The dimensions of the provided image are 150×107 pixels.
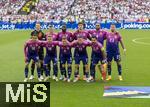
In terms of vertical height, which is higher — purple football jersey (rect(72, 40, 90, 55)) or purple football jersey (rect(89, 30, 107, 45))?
purple football jersey (rect(89, 30, 107, 45))

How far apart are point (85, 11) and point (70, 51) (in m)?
44.4

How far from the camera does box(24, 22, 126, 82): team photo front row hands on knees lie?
18.8 metres

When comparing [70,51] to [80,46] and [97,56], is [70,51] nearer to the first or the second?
[80,46]

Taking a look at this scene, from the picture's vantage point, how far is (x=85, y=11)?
63031mm

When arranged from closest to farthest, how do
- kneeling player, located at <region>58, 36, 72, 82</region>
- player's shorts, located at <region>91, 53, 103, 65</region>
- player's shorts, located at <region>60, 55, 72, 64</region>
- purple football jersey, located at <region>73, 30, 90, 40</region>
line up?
kneeling player, located at <region>58, 36, 72, 82</region>, player's shorts, located at <region>60, 55, 72, 64</region>, purple football jersey, located at <region>73, 30, 90, 40</region>, player's shorts, located at <region>91, 53, 103, 65</region>

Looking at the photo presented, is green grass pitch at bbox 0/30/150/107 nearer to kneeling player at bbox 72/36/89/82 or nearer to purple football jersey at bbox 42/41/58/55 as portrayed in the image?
kneeling player at bbox 72/36/89/82

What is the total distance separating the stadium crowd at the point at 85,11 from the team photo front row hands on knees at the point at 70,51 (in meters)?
38.8

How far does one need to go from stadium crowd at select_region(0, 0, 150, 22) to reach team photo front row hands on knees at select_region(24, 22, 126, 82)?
38.8 m

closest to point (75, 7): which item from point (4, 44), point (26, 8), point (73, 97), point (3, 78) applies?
point (26, 8)

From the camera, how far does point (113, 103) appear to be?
48.6 feet

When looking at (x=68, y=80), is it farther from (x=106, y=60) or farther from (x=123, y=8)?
(x=123, y=8)

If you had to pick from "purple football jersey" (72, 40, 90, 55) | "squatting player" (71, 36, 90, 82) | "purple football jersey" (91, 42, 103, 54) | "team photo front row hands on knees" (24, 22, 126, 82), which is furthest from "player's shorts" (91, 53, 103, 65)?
"purple football jersey" (72, 40, 90, 55)

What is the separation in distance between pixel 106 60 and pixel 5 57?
10290 millimetres

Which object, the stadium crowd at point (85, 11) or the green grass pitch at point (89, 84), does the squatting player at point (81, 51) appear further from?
the stadium crowd at point (85, 11)
